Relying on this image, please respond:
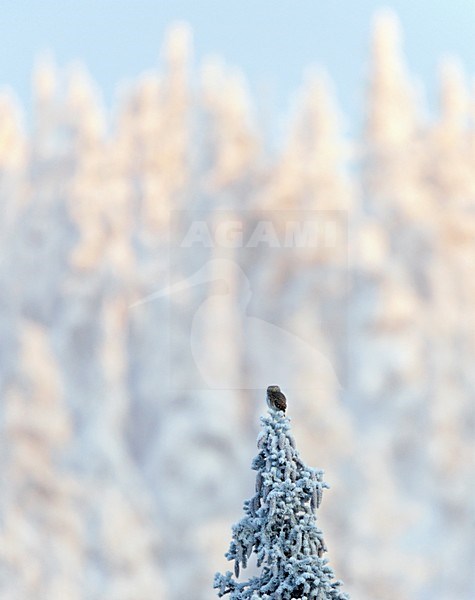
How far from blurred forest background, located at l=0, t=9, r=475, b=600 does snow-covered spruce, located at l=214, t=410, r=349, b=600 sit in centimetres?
80

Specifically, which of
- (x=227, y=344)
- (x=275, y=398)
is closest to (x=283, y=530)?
(x=275, y=398)

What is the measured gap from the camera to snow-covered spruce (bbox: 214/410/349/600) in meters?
1.19

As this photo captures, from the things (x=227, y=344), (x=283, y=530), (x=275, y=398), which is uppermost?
(x=227, y=344)

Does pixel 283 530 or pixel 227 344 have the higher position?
pixel 227 344

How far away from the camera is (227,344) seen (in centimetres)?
208

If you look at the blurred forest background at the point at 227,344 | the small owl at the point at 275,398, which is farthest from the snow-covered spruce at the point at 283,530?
the blurred forest background at the point at 227,344

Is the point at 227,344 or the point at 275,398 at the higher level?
the point at 227,344

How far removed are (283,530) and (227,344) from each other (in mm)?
902

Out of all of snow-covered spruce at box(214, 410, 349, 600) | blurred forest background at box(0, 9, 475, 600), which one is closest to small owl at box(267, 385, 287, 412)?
snow-covered spruce at box(214, 410, 349, 600)

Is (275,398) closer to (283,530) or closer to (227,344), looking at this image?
(283,530)

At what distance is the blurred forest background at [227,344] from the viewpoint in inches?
79.7

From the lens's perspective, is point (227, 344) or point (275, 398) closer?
point (275, 398)

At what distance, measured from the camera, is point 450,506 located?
202 centimetres

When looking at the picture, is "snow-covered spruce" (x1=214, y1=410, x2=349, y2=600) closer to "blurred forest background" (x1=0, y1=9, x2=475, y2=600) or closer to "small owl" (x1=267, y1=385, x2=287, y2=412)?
"small owl" (x1=267, y1=385, x2=287, y2=412)
